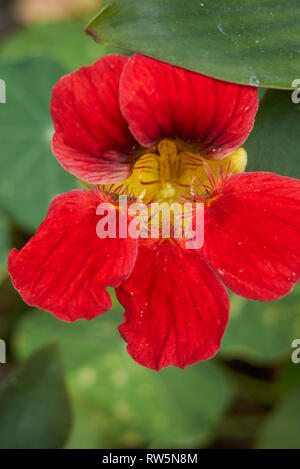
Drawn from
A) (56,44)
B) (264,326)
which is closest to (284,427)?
(264,326)

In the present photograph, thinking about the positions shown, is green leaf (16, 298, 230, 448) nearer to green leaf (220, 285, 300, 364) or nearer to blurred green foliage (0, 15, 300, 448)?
blurred green foliage (0, 15, 300, 448)

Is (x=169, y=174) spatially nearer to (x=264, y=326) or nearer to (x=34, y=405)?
(x=34, y=405)

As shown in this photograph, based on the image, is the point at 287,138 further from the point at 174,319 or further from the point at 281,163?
the point at 174,319

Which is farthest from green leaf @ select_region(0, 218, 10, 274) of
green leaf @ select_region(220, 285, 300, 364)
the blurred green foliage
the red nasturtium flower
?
the red nasturtium flower

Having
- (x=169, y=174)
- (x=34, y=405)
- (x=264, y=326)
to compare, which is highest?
(x=169, y=174)
